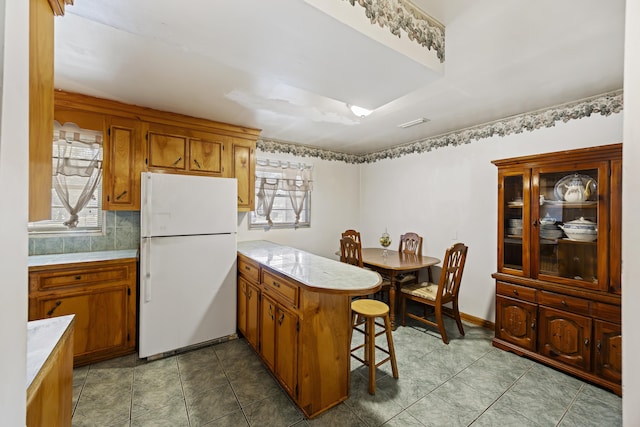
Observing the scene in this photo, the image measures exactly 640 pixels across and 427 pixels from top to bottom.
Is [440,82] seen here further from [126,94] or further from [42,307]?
[42,307]

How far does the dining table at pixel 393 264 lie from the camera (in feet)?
10.1

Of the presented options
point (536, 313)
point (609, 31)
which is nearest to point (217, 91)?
point (609, 31)

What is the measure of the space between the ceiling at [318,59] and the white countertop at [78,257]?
4.82ft

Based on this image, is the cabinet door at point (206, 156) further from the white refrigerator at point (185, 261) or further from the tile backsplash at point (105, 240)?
the tile backsplash at point (105, 240)

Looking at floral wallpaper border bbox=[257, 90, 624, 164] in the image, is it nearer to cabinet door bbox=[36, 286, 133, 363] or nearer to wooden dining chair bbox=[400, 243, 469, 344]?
wooden dining chair bbox=[400, 243, 469, 344]

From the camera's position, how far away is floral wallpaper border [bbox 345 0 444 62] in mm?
1268

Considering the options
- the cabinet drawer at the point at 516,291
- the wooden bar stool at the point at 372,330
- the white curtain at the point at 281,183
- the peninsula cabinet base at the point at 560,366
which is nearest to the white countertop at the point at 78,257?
the white curtain at the point at 281,183

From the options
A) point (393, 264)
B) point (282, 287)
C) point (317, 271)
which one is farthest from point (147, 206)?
point (393, 264)

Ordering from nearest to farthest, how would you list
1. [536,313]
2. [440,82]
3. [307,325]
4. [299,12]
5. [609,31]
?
[299,12]
[609,31]
[307,325]
[440,82]
[536,313]

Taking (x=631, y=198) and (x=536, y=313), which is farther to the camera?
(x=536, y=313)

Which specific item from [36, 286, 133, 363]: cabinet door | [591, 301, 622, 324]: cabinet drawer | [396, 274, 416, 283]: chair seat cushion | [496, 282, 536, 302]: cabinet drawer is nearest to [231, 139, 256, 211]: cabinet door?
[36, 286, 133, 363]: cabinet door

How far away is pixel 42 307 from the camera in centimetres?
213

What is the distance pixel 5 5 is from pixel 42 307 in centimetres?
264

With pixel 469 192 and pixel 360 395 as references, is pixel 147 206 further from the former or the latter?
pixel 469 192
